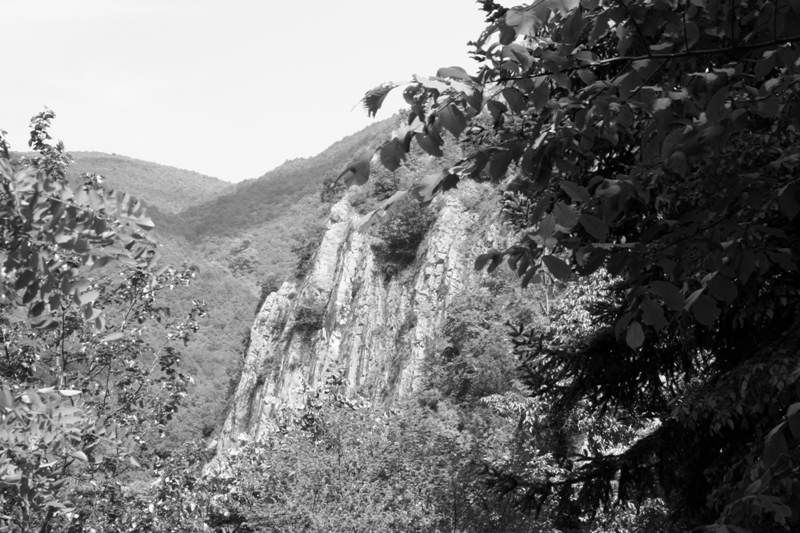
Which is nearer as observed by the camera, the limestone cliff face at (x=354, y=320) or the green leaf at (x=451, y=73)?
the green leaf at (x=451, y=73)

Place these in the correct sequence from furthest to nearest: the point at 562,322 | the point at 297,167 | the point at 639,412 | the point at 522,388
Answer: the point at 297,167, the point at 522,388, the point at 562,322, the point at 639,412

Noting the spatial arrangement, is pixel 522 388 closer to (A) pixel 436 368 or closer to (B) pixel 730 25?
(A) pixel 436 368

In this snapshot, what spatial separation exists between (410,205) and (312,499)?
22196 mm

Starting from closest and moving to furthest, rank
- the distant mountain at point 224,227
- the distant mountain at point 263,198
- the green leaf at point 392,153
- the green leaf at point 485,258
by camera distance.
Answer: the green leaf at point 392,153 < the green leaf at point 485,258 < the distant mountain at point 224,227 < the distant mountain at point 263,198

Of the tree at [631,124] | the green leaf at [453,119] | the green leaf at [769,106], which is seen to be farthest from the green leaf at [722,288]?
the green leaf at [453,119]

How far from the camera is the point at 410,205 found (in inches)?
1321

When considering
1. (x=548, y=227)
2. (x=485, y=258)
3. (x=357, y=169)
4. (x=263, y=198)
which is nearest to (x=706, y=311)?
(x=548, y=227)

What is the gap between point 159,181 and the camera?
96.7 m

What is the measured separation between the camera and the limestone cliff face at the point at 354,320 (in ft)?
96.0

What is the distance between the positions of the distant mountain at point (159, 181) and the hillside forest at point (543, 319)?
78.4m

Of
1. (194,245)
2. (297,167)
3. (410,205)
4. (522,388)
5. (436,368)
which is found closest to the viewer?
(522,388)

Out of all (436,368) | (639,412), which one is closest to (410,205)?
(436,368)

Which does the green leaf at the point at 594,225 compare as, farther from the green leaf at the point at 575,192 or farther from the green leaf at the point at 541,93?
the green leaf at the point at 541,93

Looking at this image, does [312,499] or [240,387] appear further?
[240,387]
